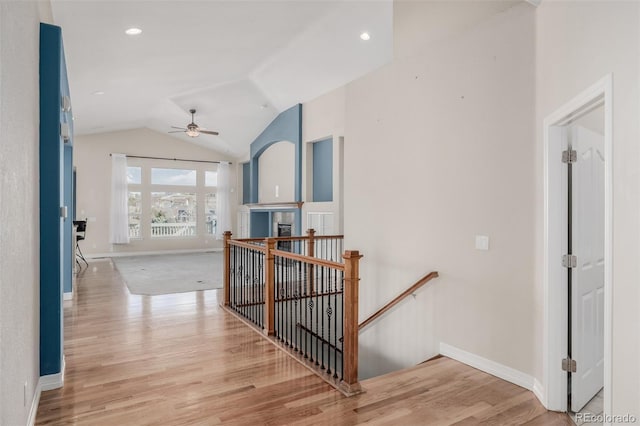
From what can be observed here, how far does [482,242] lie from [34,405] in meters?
3.41

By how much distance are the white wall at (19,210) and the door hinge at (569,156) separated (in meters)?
3.11

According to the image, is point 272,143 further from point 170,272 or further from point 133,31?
point 133,31

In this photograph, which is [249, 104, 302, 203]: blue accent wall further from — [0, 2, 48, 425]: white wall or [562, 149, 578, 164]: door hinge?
[562, 149, 578, 164]: door hinge

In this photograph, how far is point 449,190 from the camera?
3.50 m

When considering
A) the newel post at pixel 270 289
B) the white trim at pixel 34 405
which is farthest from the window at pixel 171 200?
the white trim at pixel 34 405

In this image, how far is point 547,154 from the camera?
104 inches

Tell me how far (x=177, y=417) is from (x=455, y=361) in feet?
7.65

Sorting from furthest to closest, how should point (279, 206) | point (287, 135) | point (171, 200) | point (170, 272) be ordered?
point (171, 200) < point (279, 206) < point (287, 135) < point (170, 272)

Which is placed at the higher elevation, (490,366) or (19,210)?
(19,210)

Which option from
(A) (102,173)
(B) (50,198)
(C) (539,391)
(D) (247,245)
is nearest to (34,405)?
(B) (50,198)

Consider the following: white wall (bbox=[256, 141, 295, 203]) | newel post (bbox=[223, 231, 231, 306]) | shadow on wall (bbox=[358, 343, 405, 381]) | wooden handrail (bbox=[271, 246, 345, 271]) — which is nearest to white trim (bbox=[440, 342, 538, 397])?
shadow on wall (bbox=[358, 343, 405, 381])

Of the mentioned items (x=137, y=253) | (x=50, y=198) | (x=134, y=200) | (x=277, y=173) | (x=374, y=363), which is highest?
(x=277, y=173)

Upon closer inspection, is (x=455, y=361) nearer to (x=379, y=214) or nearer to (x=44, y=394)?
(x=379, y=214)

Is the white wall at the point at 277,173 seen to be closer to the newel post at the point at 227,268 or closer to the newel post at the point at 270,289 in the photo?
the newel post at the point at 227,268
